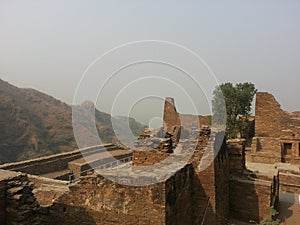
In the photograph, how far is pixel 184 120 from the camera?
2297cm

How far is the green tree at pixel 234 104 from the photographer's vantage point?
22.0m

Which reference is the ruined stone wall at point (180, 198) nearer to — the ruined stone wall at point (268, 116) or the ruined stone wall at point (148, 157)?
the ruined stone wall at point (148, 157)

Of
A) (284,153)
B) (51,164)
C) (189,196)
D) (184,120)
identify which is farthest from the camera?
(184,120)

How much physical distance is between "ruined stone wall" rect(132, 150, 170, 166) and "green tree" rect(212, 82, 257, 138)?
49.7ft

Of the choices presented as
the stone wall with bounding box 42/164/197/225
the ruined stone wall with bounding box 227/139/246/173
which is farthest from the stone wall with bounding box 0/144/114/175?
the ruined stone wall with bounding box 227/139/246/173

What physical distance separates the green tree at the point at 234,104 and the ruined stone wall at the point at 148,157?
49.7 ft

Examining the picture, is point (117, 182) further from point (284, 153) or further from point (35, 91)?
point (35, 91)

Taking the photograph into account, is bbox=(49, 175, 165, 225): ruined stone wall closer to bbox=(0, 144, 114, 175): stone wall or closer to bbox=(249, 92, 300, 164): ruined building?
bbox=(0, 144, 114, 175): stone wall

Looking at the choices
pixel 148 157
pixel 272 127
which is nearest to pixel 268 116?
pixel 272 127

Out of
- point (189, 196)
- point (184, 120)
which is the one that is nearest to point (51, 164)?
point (189, 196)

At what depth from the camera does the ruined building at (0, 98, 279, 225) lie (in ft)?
17.9

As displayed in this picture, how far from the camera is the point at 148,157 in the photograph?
7.41 metres

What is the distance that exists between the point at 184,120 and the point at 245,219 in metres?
14.7

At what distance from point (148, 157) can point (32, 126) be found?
28.5m
